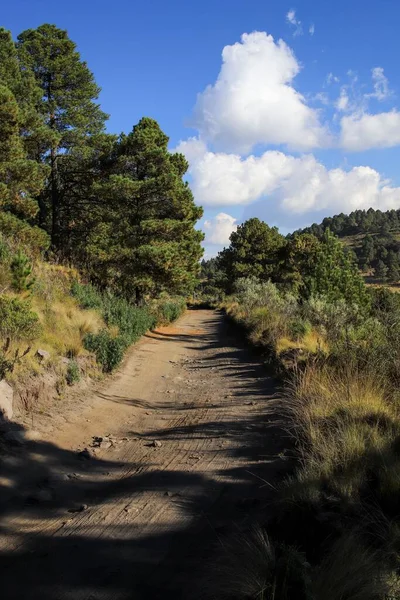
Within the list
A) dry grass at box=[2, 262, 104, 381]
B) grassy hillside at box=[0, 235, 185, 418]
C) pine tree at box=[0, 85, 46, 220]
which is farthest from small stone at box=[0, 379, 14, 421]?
pine tree at box=[0, 85, 46, 220]

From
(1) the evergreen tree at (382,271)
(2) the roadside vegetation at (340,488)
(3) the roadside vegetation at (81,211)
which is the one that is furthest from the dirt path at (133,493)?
(1) the evergreen tree at (382,271)

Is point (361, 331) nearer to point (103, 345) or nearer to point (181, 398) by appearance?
point (181, 398)

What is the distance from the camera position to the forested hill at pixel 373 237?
92125 mm

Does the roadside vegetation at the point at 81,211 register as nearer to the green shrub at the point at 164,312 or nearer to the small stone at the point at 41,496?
the green shrub at the point at 164,312

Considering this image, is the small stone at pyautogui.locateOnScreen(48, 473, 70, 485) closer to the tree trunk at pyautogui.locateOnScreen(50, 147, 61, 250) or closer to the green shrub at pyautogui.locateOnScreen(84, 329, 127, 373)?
the green shrub at pyautogui.locateOnScreen(84, 329, 127, 373)

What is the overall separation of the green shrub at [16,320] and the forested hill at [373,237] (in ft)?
222

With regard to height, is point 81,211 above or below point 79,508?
above

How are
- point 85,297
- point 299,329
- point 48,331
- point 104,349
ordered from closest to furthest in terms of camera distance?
1. point 48,331
2. point 104,349
3. point 299,329
4. point 85,297

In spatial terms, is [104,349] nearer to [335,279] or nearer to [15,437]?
[15,437]

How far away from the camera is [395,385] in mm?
5535

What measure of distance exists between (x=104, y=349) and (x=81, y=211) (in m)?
16.1

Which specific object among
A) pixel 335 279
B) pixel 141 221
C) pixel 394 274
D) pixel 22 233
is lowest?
pixel 335 279

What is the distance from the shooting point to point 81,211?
78.4 ft

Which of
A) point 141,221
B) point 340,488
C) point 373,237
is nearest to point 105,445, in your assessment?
point 340,488
